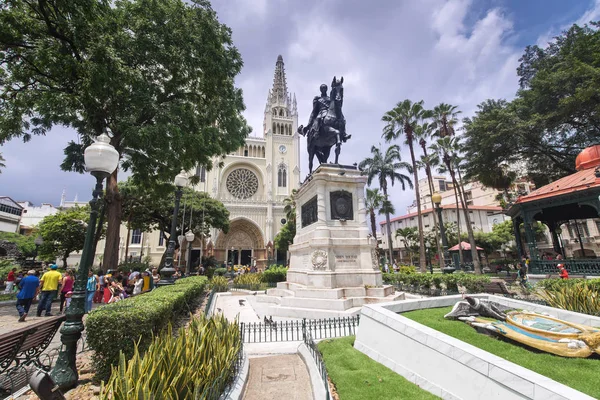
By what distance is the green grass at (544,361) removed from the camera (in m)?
2.90

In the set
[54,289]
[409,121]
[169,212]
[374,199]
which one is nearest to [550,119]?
[409,121]

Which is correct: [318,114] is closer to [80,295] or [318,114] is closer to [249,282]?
[80,295]

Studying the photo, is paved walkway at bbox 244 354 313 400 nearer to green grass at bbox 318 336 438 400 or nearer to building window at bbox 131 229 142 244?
green grass at bbox 318 336 438 400

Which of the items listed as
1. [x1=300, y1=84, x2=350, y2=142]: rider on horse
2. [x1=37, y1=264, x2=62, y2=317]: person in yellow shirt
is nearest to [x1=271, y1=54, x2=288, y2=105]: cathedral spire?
[x1=300, y1=84, x2=350, y2=142]: rider on horse

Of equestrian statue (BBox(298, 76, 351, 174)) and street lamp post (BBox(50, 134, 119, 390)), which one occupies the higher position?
equestrian statue (BBox(298, 76, 351, 174))

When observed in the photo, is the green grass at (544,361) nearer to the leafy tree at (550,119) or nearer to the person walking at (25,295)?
the person walking at (25,295)

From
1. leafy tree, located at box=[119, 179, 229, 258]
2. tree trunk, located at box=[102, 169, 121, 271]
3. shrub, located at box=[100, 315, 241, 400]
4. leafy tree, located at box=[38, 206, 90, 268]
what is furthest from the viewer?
leafy tree, located at box=[38, 206, 90, 268]

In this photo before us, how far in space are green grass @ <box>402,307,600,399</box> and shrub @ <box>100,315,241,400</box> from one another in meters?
3.40

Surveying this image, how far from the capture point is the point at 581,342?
346cm

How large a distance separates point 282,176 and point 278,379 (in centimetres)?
4583

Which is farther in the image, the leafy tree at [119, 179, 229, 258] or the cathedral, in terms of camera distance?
the cathedral

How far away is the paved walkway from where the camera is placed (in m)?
3.73

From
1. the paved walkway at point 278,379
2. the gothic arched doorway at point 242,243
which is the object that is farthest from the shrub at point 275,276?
the gothic arched doorway at point 242,243

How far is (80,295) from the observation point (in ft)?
13.3
